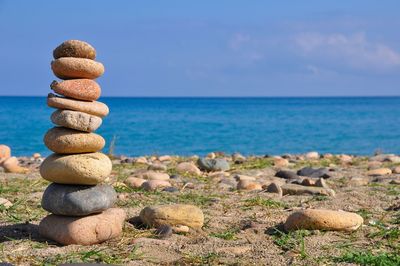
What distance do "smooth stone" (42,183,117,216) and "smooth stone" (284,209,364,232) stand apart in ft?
4.79

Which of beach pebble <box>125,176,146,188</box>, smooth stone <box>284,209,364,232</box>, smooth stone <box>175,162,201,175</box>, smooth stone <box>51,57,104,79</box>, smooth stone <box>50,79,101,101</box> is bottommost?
smooth stone <box>175,162,201,175</box>

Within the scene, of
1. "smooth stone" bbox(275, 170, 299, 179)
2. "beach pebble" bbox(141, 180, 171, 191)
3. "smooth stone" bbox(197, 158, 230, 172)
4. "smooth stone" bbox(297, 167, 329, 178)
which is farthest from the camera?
"smooth stone" bbox(197, 158, 230, 172)

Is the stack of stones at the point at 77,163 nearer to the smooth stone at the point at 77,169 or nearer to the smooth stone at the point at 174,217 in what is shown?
the smooth stone at the point at 77,169

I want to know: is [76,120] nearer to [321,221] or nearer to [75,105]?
[75,105]

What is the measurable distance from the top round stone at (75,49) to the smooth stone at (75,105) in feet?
1.13

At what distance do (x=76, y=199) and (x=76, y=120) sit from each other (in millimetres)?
591

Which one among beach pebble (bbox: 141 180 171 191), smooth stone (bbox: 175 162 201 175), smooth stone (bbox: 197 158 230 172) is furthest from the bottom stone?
smooth stone (bbox: 197 158 230 172)

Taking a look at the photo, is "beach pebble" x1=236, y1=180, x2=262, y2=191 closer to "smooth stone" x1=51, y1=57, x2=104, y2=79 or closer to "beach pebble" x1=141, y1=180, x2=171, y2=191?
"beach pebble" x1=141, y1=180, x2=171, y2=191

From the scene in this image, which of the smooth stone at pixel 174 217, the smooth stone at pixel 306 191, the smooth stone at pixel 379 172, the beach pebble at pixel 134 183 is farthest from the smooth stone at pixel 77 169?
the smooth stone at pixel 379 172

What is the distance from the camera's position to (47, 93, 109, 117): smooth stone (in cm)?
489

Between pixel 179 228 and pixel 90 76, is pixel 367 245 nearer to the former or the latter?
pixel 179 228

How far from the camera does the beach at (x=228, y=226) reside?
14.3ft

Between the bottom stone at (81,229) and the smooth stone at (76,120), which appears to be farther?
the smooth stone at (76,120)

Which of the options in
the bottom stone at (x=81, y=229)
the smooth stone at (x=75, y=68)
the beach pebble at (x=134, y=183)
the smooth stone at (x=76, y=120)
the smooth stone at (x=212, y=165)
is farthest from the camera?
the smooth stone at (x=212, y=165)
